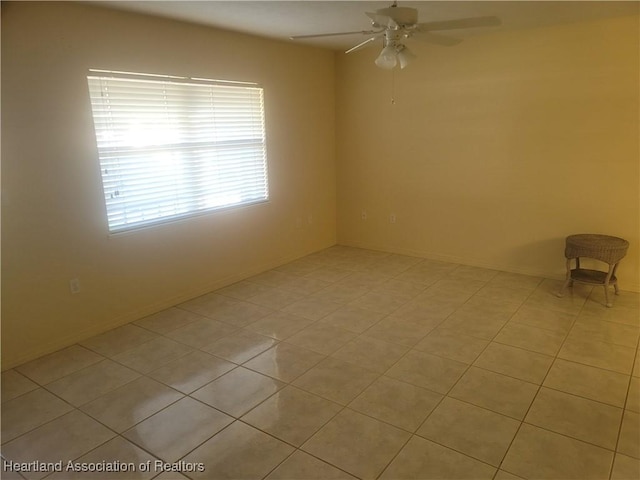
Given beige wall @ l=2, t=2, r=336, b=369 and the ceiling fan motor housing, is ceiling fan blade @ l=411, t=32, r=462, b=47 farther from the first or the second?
beige wall @ l=2, t=2, r=336, b=369

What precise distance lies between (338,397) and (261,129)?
3080 millimetres

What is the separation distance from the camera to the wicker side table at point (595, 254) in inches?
148

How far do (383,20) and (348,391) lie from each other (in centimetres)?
224

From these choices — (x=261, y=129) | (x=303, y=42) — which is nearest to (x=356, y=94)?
(x=303, y=42)

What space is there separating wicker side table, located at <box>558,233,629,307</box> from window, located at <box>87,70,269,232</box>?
314 cm

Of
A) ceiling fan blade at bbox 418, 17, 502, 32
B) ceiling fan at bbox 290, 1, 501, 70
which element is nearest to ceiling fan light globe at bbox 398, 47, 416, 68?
ceiling fan at bbox 290, 1, 501, 70

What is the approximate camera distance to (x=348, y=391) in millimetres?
2648

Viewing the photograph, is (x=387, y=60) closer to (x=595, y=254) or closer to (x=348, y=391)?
(x=348, y=391)

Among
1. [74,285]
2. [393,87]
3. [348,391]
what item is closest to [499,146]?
[393,87]

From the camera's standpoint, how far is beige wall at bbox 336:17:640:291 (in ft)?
13.1

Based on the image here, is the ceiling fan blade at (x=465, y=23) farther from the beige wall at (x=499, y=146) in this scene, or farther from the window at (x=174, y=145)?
the window at (x=174, y=145)

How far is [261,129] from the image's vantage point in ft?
15.4

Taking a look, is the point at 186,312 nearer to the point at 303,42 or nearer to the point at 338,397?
the point at 338,397

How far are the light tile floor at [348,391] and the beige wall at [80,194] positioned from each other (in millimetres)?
273
